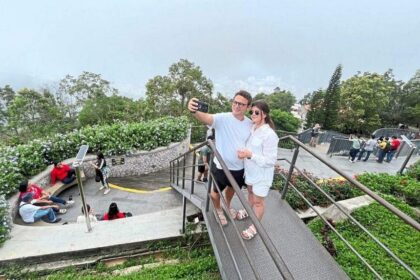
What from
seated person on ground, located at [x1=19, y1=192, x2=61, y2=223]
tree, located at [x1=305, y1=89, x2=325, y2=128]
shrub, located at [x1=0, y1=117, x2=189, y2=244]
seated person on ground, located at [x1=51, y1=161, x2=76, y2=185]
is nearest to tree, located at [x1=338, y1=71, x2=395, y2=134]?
tree, located at [x1=305, y1=89, x2=325, y2=128]

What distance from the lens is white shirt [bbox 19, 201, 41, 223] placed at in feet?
16.3

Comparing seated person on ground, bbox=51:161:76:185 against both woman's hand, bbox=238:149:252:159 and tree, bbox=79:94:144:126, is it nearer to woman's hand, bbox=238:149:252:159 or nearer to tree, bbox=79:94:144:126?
woman's hand, bbox=238:149:252:159

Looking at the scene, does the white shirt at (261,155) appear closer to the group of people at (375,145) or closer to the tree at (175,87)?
the group of people at (375,145)

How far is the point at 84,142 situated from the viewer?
7.85 meters

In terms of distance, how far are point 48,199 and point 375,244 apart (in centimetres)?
682

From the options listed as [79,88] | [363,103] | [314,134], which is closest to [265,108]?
[314,134]

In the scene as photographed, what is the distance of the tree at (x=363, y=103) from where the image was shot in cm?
2544

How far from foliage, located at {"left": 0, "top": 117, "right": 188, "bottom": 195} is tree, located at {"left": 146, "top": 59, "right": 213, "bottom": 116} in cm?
882

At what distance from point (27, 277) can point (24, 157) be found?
14.2 ft

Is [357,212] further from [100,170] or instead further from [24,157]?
[24,157]

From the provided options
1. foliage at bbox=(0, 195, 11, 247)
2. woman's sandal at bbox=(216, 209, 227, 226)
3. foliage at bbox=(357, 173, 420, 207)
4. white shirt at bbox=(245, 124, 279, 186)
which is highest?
white shirt at bbox=(245, 124, 279, 186)

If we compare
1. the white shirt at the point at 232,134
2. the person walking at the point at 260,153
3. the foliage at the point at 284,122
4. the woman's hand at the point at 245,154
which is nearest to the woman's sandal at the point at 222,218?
the person walking at the point at 260,153

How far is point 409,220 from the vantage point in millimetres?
1396

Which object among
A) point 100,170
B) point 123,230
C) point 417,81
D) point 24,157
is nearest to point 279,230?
point 123,230
